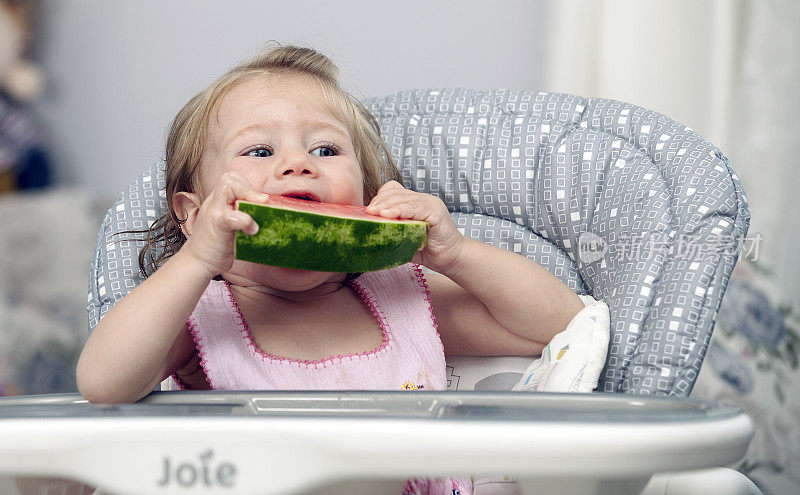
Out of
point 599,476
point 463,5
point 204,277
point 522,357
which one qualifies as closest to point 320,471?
point 599,476

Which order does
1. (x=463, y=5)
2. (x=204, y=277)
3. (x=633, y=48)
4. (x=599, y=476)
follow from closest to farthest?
1. (x=599, y=476)
2. (x=204, y=277)
3. (x=633, y=48)
4. (x=463, y=5)

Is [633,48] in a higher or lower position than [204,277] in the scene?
higher

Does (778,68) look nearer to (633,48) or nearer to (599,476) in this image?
(633,48)

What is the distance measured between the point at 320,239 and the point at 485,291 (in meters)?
0.32

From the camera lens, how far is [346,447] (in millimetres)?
558

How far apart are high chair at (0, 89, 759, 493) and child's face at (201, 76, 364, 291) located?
20 centimetres

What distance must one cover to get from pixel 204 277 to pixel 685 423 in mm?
521

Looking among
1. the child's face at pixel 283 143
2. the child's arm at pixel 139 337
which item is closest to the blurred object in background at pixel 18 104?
the child's face at pixel 283 143

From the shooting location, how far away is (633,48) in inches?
72.8

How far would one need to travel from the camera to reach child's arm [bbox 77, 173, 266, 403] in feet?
2.69

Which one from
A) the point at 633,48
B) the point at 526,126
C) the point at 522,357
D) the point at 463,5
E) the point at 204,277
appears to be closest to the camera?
the point at 204,277

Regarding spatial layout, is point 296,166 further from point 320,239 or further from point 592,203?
point 592,203

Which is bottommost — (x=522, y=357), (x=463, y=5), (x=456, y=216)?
(x=522, y=357)

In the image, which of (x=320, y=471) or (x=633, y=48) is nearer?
(x=320, y=471)
